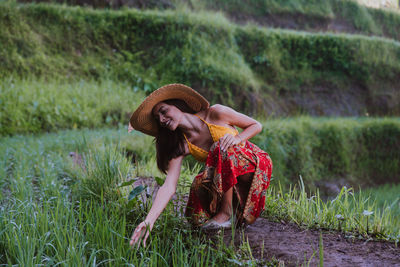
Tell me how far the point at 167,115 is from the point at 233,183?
1.84 feet

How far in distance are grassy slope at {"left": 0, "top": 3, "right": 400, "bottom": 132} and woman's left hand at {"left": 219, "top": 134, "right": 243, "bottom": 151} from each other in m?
5.51

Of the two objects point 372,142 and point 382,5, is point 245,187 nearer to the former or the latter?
point 372,142

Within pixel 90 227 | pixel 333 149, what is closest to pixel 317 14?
pixel 333 149

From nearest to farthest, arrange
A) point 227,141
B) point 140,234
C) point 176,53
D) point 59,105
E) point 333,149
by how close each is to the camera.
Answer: point 140,234, point 227,141, point 59,105, point 333,149, point 176,53

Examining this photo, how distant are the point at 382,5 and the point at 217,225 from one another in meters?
15.3

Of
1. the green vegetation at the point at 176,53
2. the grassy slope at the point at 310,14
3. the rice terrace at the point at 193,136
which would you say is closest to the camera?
the rice terrace at the point at 193,136

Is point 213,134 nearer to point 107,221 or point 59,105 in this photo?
point 107,221

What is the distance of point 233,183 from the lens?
2.37m

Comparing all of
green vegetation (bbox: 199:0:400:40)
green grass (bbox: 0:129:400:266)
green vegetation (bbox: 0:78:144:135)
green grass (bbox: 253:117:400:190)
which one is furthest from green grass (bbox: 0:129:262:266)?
green vegetation (bbox: 199:0:400:40)

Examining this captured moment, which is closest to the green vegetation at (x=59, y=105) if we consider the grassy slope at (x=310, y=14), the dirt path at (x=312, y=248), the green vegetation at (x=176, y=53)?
the green vegetation at (x=176, y=53)

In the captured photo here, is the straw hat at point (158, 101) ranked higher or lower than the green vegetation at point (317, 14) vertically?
lower

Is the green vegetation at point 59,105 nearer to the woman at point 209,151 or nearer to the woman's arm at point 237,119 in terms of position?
the woman at point 209,151

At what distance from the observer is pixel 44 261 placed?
2.11 meters

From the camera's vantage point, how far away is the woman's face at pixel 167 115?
7.90 feet
